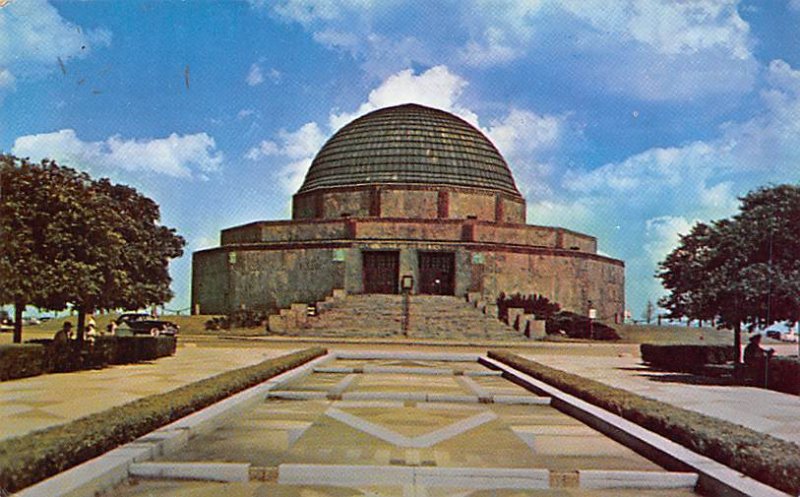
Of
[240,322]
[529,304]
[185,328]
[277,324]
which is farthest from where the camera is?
[529,304]

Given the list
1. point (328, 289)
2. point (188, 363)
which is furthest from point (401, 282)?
point (188, 363)

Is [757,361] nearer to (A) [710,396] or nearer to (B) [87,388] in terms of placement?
(A) [710,396]

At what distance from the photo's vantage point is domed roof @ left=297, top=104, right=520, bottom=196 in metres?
47.8

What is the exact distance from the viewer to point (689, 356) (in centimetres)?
1864

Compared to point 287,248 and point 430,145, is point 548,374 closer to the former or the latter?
point 287,248

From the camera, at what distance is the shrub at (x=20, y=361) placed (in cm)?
1370

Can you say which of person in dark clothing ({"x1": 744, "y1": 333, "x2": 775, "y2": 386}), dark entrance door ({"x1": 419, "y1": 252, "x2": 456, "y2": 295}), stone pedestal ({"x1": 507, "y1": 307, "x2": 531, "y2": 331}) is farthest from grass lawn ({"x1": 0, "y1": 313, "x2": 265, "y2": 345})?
person in dark clothing ({"x1": 744, "y1": 333, "x2": 775, "y2": 386})

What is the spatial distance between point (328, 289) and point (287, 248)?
3.49 meters

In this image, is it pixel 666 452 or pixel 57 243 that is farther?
pixel 57 243

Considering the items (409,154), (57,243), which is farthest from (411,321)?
(57,243)

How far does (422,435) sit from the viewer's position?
8375mm

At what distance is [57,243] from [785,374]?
14.0m

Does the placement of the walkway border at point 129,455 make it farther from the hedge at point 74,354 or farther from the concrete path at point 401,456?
the hedge at point 74,354

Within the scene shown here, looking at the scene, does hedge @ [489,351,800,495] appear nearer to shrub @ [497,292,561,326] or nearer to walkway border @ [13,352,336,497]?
walkway border @ [13,352,336,497]
